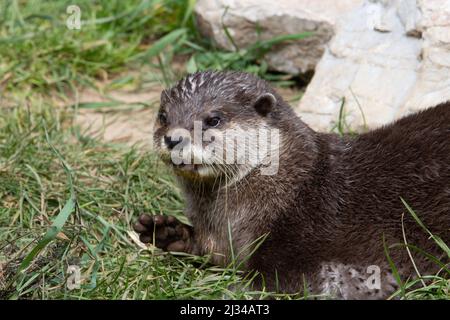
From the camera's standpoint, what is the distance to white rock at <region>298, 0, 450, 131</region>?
4246 mm

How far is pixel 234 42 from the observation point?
18.0ft

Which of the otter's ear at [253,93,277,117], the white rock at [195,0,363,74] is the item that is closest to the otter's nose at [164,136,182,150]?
the otter's ear at [253,93,277,117]

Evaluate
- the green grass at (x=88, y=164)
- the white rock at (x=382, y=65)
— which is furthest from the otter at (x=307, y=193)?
the white rock at (x=382, y=65)

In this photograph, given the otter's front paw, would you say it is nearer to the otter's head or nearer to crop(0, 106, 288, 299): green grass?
crop(0, 106, 288, 299): green grass

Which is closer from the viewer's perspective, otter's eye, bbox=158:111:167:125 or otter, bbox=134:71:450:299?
otter, bbox=134:71:450:299

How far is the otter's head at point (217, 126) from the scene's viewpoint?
3426 millimetres

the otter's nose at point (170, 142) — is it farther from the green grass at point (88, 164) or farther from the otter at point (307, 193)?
the green grass at point (88, 164)

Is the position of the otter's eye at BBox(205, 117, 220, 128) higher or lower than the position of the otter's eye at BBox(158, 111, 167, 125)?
higher

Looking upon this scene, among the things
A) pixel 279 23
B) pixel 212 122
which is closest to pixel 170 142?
pixel 212 122

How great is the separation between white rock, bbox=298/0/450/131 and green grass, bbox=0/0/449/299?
192mm

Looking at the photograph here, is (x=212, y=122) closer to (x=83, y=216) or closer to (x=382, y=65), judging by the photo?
(x=83, y=216)

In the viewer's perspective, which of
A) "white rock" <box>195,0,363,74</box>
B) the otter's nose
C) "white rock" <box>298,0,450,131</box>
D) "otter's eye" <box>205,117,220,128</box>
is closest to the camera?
the otter's nose

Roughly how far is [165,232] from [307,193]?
A: 0.63 metres

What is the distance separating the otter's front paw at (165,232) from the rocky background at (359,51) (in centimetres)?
115
